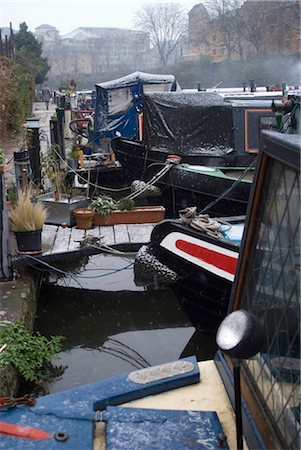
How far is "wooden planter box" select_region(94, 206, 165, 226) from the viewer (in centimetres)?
823

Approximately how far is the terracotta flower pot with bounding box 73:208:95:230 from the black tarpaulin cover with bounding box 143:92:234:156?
4.48 m

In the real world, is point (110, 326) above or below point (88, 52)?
below

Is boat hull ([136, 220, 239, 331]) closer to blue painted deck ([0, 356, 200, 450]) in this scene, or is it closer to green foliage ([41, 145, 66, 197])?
green foliage ([41, 145, 66, 197])

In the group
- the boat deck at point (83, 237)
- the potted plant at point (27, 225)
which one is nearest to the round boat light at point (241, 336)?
the potted plant at point (27, 225)

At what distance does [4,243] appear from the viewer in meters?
6.51

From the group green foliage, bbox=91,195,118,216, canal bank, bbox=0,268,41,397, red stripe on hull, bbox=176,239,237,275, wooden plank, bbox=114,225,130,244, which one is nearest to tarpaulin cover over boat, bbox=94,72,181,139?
green foliage, bbox=91,195,118,216

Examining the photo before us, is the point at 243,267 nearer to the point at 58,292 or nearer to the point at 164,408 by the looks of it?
the point at 164,408

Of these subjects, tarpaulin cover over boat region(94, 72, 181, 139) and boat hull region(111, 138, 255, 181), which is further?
tarpaulin cover over boat region(94, 72, 181, 139)

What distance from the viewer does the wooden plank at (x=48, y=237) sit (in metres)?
7.28

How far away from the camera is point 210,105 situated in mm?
11883

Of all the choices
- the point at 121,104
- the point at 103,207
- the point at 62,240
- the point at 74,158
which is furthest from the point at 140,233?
the point at 121,104

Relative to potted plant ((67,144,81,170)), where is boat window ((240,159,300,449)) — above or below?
above

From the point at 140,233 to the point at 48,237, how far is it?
1321 millimetres

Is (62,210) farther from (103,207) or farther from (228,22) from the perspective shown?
(228,22)
